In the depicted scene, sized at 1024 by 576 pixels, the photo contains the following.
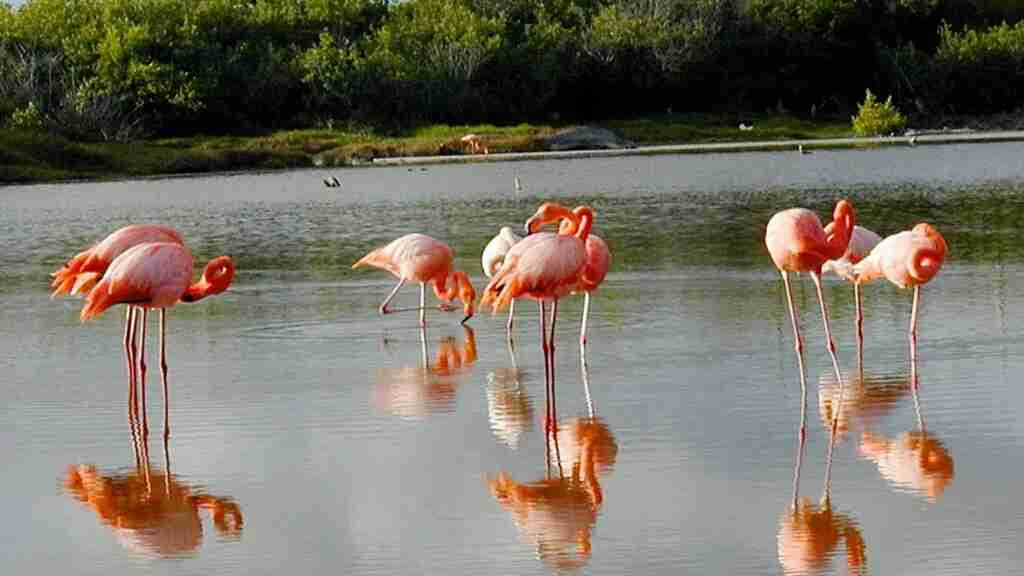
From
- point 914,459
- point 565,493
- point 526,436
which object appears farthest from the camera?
point 526,436

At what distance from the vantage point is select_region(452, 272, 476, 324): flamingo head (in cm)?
1377

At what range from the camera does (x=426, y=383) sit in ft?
35.5

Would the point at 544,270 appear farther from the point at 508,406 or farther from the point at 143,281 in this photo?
the point at 143,281

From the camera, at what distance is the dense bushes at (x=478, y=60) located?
6588 centimetres

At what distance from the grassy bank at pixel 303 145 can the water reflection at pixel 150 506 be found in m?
41.3

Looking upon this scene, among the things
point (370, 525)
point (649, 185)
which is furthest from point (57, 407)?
point (649, 185)

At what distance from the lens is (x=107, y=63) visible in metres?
66.1

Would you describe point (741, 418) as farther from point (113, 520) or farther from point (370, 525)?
point (113, 520)

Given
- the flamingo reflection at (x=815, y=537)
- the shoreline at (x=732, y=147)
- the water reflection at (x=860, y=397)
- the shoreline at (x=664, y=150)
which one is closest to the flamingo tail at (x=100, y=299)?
the water reflection at (x=860, y=397)

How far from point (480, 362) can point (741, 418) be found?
3.02 meters

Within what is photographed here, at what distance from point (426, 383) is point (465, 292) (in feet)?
9.89

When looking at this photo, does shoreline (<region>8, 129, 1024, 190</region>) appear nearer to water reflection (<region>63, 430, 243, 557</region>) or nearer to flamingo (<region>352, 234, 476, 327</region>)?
flamingo (<region>352, 234, 476, 327</region>)

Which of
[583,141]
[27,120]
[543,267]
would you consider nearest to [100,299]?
[543,267]

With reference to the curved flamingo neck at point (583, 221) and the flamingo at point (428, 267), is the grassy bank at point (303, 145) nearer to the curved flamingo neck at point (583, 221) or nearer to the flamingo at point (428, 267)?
the flamingo at point (428, 267)
